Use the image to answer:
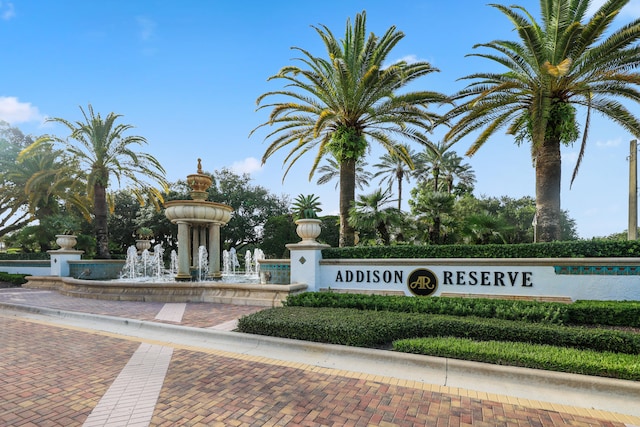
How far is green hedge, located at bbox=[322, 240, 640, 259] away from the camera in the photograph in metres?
8.26

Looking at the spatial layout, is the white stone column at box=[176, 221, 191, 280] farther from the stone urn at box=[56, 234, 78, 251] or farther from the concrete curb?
the stone urn at box=[56, 234, 78, 251]

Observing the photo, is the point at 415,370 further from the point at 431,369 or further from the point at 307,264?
the point at 307,264

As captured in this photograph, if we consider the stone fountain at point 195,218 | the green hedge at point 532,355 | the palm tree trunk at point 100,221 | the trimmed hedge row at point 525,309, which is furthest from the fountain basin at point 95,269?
the green hedge at point 532,355

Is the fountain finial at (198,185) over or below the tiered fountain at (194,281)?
over

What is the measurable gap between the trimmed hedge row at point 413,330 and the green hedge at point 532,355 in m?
0.31

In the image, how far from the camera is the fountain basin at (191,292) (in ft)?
34.6

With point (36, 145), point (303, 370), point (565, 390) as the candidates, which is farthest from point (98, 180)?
point (565, 390)

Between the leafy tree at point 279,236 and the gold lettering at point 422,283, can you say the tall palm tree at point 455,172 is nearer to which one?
the leafy tree at point 279,236

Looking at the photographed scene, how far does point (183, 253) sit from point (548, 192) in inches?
540

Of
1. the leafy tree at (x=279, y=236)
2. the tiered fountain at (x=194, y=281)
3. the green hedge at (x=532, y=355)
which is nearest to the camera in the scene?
the green hedge at (x=532, y=355)

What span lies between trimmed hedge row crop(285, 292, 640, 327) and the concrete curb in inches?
97.8

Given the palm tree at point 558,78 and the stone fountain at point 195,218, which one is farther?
the stone fountain at point 195,218

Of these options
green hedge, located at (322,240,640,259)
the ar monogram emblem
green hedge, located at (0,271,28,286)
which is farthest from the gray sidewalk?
green hedge, located at (0,271,28,286)

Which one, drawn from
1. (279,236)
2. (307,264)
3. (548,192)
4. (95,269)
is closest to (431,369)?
(307,264)
